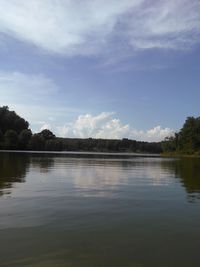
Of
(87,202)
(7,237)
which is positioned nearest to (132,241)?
(7,237)

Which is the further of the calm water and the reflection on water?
the reflection on water

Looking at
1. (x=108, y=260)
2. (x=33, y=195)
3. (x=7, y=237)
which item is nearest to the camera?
(x=108, y=260)

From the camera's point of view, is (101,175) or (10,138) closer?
(101,175)

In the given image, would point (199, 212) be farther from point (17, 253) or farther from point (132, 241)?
point (17, 253)

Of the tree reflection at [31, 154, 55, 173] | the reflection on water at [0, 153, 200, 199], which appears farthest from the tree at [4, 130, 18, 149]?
the reflection on water at [0, 153, 200, 199]

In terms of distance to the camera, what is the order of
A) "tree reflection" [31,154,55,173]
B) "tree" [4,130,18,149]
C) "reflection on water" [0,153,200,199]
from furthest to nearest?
"tree" [4,130,18,149], "tree reflection" [31,154,55,173], "reflection on water" [0,153,200,199]

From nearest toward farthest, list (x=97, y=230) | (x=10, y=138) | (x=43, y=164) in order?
(x=97, y=230) → (x=43, y=164) → (x=10, y=138)

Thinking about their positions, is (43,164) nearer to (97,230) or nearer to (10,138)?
(97,230)

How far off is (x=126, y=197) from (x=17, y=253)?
48.0 feet

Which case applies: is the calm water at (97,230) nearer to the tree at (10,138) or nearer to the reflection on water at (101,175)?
the reflection on water at (101,175)

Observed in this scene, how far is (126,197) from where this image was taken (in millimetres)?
26047

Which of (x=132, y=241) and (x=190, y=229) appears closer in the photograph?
(x=132, y=241)

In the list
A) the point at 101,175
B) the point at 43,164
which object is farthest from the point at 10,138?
the point at 101,175

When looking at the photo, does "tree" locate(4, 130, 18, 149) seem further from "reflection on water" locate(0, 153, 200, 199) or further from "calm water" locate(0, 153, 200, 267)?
"calm water" locate(0, 153, 200, 267)
